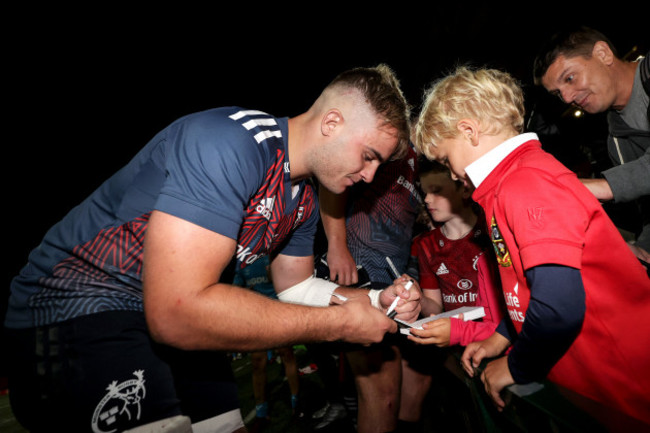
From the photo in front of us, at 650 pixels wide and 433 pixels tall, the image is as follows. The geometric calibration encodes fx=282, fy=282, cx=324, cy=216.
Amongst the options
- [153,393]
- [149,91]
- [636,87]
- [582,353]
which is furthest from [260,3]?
[582,353]

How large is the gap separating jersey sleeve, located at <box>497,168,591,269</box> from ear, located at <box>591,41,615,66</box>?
2.03 m

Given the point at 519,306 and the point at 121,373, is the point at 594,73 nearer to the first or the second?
the point at 519,306

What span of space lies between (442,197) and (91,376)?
2.34 metres

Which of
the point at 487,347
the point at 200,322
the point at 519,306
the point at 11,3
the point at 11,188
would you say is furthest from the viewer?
the point at 11,188

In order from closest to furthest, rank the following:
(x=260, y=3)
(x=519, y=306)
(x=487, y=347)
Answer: (x=519, y=306) < (x=487, y=347) < (x=260, y=3)

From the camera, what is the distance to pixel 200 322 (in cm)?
88

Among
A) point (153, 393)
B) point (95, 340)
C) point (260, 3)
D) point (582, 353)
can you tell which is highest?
point (260, 3)

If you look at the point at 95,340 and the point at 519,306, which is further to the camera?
the point at 519,306

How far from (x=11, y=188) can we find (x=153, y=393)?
4.35 metres

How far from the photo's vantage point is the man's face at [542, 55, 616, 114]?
2.19 meters

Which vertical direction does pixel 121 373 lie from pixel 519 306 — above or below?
above

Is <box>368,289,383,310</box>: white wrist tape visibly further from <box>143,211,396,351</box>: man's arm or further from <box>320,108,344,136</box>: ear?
<box>320,108,344,136</box>: ear

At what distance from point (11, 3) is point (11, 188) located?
226cm

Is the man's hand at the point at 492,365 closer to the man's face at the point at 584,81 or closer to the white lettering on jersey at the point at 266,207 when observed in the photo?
the white lettering on jersey at the point at 266,207
